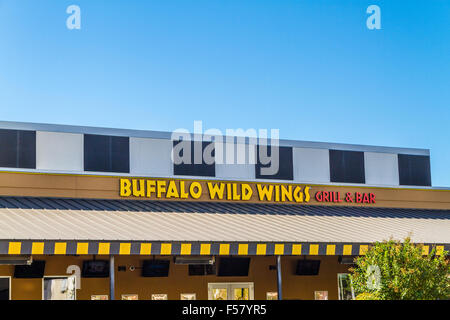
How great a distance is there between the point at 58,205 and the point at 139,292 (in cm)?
348

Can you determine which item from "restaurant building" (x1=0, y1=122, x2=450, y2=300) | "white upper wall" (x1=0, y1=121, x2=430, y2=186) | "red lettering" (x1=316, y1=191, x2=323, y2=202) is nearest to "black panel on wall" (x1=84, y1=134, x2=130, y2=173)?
"restaurant building" (x1=0, y1=122, x2=450, y2=300)

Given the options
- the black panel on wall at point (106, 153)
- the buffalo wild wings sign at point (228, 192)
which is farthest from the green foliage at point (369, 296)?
the black panel on wall at point (106, 153)

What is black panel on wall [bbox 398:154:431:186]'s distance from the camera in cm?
2792

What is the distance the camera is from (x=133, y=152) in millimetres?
23734

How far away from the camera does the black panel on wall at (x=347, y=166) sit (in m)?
26.7

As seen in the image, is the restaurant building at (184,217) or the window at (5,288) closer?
the restaurant building at (184,217)

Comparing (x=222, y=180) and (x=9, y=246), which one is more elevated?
(x=222, y=180)

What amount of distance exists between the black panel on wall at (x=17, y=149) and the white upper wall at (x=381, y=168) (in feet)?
39.3

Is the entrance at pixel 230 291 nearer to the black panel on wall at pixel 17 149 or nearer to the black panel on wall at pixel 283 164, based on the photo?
the black panel on wall at pixel 283 164

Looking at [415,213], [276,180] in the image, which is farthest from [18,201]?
[415,213]

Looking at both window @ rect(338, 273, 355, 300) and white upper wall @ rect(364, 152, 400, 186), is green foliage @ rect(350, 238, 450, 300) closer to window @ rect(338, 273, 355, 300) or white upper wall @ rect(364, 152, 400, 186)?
window @ rect(338, 273, 355, 300)

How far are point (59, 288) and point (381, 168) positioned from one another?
12733 millimetres

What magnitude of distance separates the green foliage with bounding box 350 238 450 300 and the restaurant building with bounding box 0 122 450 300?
88.9 inches
